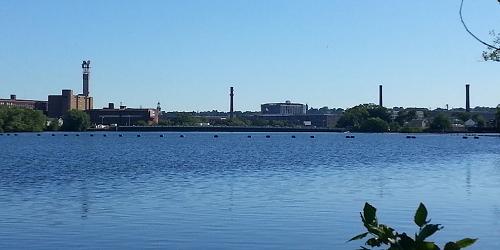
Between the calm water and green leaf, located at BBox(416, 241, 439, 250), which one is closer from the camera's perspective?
green leaf, located at BBox(416, 241, 439, 250)

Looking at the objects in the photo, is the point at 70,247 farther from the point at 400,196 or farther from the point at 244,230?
the point at 400,196

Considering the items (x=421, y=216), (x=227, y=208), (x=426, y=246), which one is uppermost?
(x=421, y=216)

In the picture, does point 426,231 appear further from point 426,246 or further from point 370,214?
point 370,214

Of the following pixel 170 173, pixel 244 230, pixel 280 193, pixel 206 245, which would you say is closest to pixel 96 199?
pixel 280 193

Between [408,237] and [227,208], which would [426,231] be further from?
[227,208]

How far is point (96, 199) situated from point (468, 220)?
15.7 metres

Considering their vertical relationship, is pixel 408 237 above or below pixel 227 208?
above

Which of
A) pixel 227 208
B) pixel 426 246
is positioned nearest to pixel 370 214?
pixel 426 246

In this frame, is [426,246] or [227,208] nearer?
[426,246]

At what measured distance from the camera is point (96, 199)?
1345 inches

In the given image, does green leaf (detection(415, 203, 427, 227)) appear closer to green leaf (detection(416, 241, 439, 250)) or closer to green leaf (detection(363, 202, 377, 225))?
green leaf (detection(416, 241, 439, 250))

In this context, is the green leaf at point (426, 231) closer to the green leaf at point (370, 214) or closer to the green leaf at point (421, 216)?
the green leaf at point (421, 216)

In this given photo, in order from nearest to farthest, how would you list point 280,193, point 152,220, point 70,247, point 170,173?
point 70,247, point 152,220, point 280,193, point 170,173

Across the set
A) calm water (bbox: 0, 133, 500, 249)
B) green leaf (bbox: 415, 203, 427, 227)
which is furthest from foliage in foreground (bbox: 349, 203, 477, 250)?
calm water (bbox: 0, 133, 500, 249)
